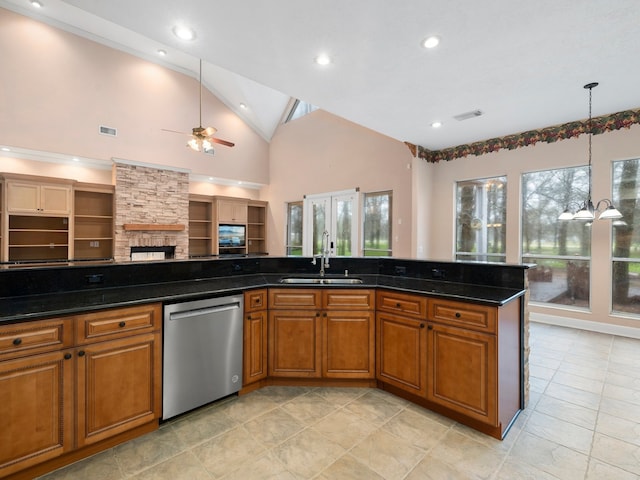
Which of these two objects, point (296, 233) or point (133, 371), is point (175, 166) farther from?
point (133, 371)

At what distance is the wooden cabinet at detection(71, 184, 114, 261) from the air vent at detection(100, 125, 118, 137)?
1.11m

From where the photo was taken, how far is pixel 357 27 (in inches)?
98.4

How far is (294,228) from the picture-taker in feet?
28.2

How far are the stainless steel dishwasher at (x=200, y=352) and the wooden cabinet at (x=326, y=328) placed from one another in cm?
36

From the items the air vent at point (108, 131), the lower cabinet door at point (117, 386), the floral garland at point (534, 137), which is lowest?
the lower cabinet door at point (117, 386)

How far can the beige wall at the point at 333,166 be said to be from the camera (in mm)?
6039

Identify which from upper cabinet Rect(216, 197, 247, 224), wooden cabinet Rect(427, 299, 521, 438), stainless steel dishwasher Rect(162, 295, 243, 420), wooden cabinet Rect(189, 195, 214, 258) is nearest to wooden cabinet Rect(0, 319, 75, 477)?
stainless steel dishwasher Rect(162, 295, 243, 420)

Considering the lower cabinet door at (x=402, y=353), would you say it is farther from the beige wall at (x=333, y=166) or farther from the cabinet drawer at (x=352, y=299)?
the beige wall at (x=333, y=166)

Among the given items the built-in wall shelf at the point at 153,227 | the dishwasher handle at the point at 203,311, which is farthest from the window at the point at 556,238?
the built-in wall shelf at the point at 153,227

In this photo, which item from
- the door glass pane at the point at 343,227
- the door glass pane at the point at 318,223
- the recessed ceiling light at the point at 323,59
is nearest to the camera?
the recessed ceiling light at the point at 323,59

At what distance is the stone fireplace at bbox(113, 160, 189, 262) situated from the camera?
257 inches

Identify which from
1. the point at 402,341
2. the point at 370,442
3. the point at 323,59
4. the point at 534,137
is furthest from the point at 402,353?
the point at 534,137

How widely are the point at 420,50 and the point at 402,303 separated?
231cm

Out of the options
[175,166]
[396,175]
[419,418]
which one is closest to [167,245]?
[175,166]
